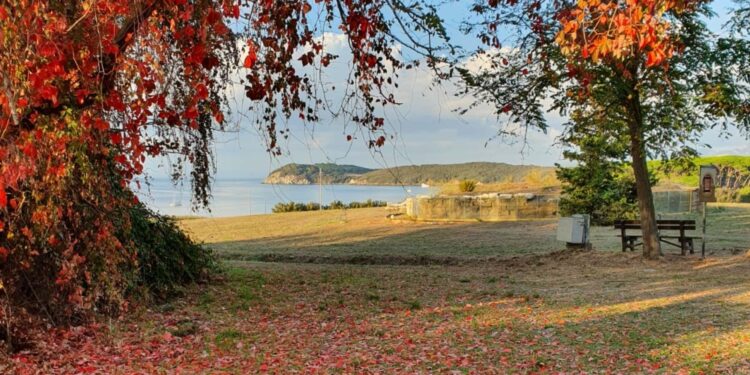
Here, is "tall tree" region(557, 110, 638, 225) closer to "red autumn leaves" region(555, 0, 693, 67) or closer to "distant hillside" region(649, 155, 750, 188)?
"distant hillside" region(649, 155, 750, 188)

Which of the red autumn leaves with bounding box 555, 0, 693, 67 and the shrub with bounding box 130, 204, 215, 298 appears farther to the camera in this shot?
the shrub with bounding box 130, 204, 215, 298

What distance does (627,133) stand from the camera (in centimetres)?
1114

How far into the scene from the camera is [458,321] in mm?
6176

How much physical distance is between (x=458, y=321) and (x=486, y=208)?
15702mm

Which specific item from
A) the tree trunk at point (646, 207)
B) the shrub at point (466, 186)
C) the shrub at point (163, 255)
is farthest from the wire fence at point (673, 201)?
the shrub at point (163, 255)

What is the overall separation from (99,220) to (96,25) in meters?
2.18

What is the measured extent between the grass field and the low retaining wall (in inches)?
347

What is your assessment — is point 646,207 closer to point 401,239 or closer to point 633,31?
point 401,239

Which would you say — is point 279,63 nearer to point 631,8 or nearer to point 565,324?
point 631,8

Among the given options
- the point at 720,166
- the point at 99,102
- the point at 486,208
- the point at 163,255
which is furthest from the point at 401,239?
the point at 720,166

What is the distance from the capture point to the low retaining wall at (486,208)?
2152 centimetres

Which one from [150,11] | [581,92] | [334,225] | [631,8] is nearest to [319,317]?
[150,11]

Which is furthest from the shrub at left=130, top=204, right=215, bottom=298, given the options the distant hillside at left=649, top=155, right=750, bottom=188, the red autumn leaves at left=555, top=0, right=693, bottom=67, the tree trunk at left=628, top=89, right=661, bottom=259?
the distant hillside at left=649, top=155, right=750, bottom=188

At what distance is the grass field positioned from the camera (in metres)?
4.63
